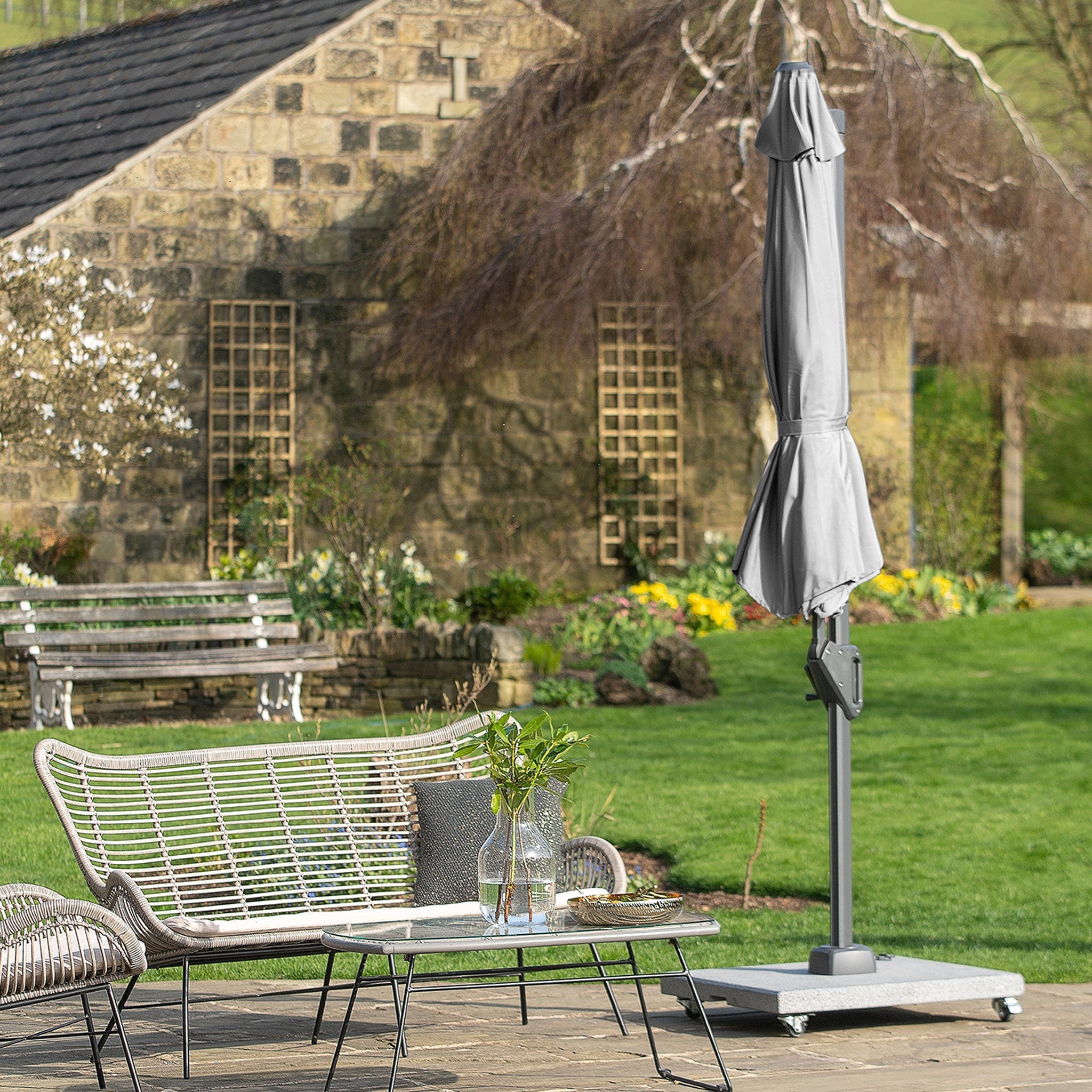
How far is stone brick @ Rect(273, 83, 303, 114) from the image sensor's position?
14.5m

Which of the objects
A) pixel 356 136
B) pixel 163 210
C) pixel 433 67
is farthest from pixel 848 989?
pixel 433 67

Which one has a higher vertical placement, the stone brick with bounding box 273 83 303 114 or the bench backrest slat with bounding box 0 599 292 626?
the stone brick with bounding box 273 83 303 114

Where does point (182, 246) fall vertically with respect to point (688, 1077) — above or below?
above

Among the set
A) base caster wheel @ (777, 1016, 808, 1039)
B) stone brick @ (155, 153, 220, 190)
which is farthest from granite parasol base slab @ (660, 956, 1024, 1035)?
stone brick @ (155, 153, 220, 190)

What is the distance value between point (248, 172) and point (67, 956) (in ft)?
37.2

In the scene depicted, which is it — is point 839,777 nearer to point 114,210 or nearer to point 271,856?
point 271,856

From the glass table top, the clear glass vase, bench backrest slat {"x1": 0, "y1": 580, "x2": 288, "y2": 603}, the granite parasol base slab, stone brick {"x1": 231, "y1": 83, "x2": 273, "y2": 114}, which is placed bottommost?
the granite parasol base slab

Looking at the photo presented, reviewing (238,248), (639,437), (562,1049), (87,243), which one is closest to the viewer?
(562,1049)

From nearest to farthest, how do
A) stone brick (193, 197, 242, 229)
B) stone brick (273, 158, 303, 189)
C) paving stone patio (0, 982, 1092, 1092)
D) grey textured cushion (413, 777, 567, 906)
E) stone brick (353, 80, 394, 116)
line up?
paving stone patio (0, 982, 1092, 1092) < grey textured cushion (413, 777, 567, 906) < stone brick (193, 197, 242, 229) < stone brick (273, 158, 303, 189) < stone brick (353, 80, 394, 116)

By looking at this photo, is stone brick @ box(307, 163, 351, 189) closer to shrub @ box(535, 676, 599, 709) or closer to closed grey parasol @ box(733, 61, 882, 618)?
shrub @ box(535, 676, 599, 709)

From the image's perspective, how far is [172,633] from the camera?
37.2ft

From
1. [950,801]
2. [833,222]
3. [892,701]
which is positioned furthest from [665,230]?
[833,222]

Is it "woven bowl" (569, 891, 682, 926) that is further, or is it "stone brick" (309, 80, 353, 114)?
"stone brick" (309, 80, 353, 114)

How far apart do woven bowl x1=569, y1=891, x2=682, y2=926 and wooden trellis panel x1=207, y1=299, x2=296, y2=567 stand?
34.6 feet
